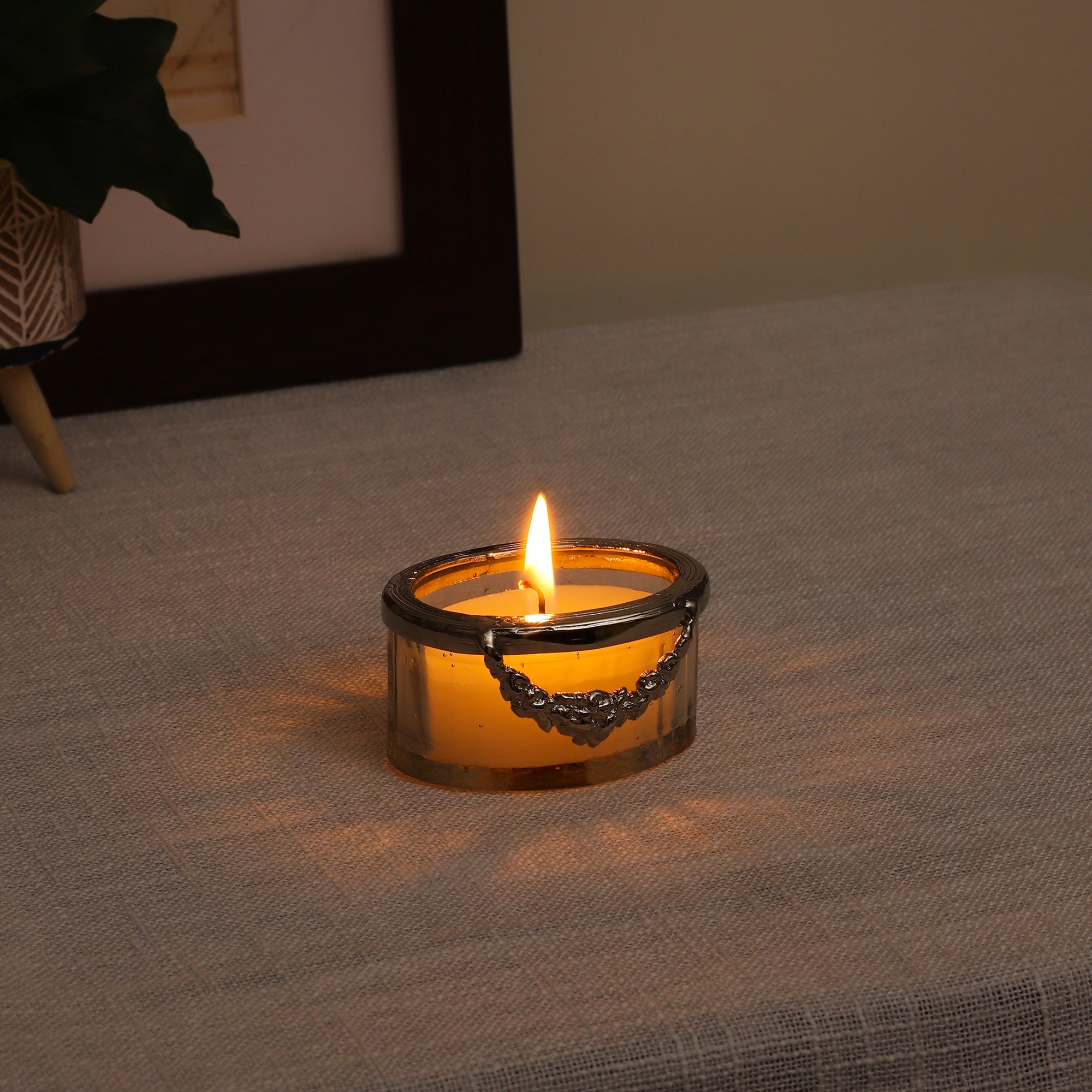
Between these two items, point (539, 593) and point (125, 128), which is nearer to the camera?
point (539, 593)

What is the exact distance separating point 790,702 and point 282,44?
52 cm

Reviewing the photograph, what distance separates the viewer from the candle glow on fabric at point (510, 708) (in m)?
0.40

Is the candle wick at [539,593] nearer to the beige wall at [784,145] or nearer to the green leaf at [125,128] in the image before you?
the green leaf at [125,128]

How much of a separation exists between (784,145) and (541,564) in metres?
0.86

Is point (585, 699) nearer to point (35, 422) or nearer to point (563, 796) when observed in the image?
point (563, 796)

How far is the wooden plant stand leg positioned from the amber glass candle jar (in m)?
0.32

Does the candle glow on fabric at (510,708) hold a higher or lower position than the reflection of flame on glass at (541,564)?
lower

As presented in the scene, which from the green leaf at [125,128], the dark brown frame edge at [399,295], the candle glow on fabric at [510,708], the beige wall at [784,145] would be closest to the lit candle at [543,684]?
the candle glow on fabric at [510,708]

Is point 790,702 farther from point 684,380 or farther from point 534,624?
point 684,380

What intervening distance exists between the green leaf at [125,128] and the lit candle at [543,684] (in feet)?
0.84

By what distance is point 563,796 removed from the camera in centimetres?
42

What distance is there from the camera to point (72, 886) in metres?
0.39

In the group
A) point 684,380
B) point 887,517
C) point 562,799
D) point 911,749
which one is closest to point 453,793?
point 562,799

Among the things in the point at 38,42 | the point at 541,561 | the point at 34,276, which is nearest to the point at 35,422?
the point at 34,276
